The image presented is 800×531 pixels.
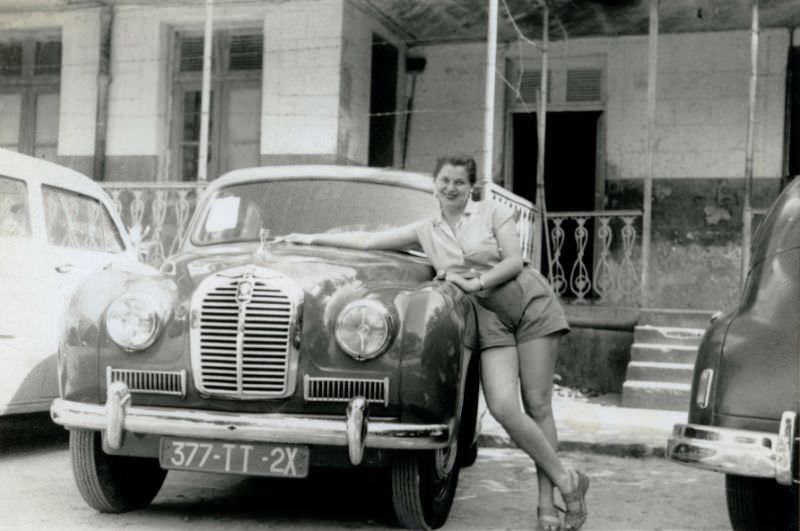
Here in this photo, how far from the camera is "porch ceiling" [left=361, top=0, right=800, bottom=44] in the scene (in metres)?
10.4

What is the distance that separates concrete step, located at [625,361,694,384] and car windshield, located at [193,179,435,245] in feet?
13.6

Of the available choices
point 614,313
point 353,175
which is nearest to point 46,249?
point 353,175

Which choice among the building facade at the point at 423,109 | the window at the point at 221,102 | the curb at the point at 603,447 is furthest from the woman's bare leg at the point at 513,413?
the window at the point at 221,102

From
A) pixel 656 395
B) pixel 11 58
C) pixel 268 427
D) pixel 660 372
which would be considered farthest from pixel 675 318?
pixel 11 58

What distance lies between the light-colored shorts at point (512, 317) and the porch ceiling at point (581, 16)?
667 centimetres

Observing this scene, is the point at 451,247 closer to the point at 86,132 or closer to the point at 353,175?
the point at 353,175

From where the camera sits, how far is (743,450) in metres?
3.45

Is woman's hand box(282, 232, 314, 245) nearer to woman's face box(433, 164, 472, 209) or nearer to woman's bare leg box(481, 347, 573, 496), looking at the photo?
woman's face box(433, 164, 472, 209)

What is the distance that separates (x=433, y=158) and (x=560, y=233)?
2.39 m

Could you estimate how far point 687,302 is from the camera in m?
11.1

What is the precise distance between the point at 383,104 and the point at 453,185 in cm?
772

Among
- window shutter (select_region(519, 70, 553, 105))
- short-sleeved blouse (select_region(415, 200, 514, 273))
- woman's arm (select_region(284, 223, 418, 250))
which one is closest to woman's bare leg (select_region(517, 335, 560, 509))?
short-sleeved blouse (select_region(415, 200, 514, 273))

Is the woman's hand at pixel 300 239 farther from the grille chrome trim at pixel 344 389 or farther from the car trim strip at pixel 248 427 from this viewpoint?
the car trim strip at pixel 248 427

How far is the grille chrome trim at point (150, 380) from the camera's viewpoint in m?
Result: 4.20
